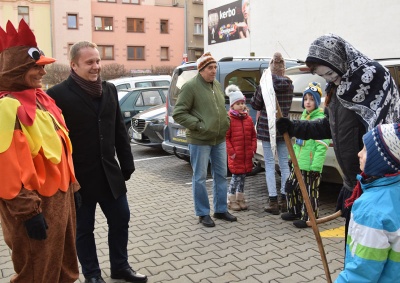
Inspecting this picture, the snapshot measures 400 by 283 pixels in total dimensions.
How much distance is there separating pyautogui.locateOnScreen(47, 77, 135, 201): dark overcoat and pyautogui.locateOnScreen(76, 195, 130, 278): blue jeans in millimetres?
124

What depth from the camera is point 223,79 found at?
7570 mm

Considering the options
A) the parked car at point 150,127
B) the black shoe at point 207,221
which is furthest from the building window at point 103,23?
the black shoe at point 207,221

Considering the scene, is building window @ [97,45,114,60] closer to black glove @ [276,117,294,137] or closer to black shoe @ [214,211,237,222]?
black shoe @ [214,211,237,222]

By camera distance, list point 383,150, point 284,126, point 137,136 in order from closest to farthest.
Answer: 1. point 383,150
2. point 284,126
3. point 137,136

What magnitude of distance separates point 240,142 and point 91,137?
8.57 ft

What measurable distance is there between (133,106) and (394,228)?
10509 millimetres

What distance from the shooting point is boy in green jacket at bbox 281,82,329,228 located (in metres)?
5.06

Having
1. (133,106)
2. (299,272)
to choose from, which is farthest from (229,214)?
(133,106)

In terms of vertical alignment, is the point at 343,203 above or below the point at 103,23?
below

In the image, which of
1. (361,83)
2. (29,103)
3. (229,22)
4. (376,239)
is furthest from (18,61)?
(229,22)

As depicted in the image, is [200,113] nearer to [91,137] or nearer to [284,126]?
[91,137]

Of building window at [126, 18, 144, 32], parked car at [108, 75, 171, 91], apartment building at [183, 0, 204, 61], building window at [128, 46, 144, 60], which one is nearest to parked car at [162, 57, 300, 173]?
parked car at [108, 75, 171, 91]

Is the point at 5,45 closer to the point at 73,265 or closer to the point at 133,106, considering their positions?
the point at 73,265

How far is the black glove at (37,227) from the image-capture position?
2695 millimetres
